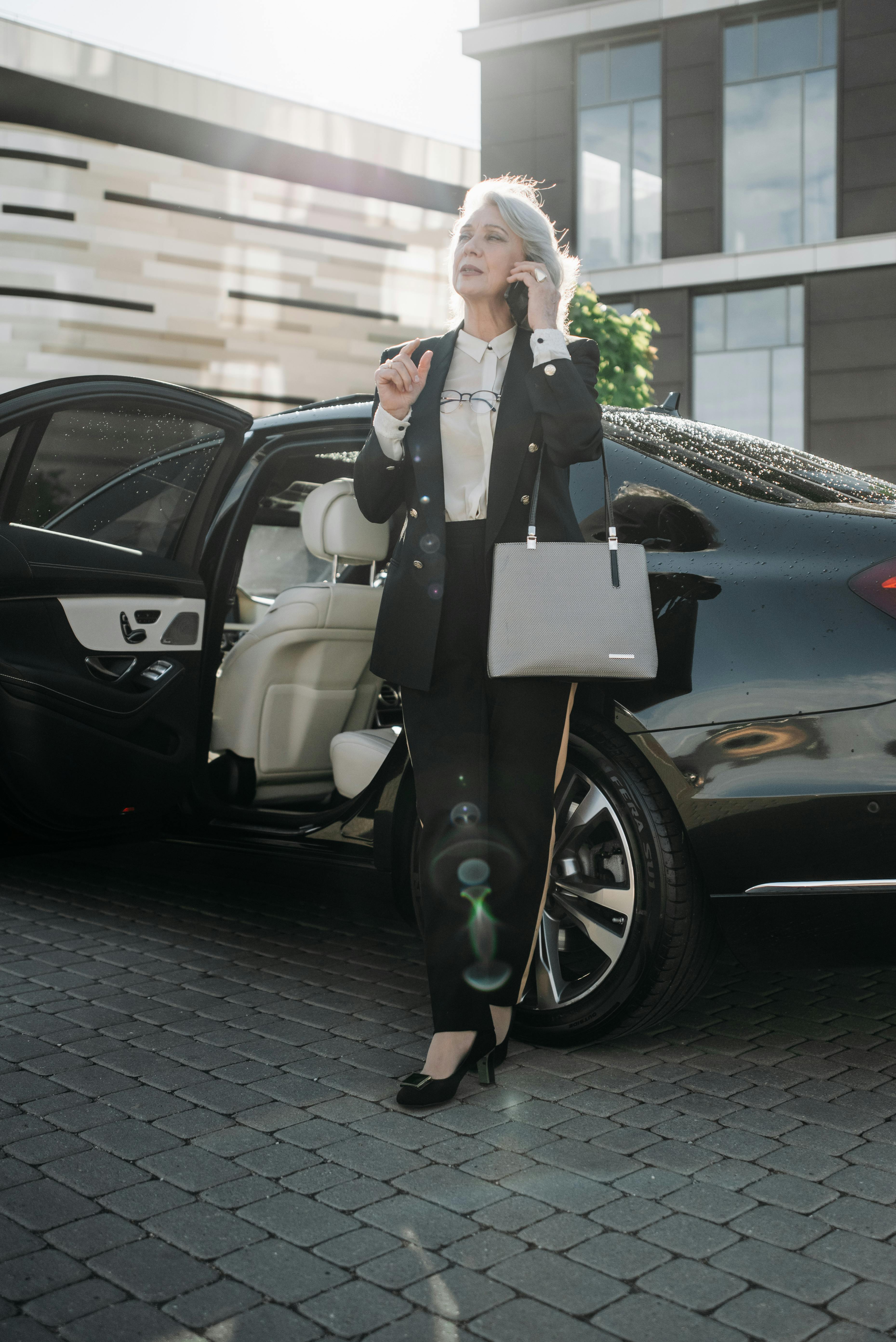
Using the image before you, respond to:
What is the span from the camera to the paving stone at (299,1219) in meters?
2.21

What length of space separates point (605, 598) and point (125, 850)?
3.15 metres

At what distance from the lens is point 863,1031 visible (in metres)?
3.29

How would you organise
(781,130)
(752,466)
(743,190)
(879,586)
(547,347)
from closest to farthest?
(879,586), (547,347), (752,466), (781,130), (743,190)

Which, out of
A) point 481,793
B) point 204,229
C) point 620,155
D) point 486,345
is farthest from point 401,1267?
point 204,229

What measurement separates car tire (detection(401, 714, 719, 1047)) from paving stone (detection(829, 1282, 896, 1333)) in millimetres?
990

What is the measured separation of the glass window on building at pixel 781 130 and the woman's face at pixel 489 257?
21842 mm

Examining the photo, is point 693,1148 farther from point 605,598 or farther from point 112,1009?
point 112,1009

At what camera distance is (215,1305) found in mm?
1987

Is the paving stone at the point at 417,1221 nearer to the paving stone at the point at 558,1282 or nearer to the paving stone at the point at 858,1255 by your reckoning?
the paving stone at the point at 558,1282

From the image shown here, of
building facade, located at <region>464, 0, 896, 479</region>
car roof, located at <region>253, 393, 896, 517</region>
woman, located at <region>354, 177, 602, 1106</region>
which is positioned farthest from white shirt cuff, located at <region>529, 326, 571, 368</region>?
building facade, located at <region>464, 0, 896, 479</region>

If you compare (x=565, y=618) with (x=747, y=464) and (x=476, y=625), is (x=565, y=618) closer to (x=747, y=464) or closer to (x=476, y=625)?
(x=476, y=625)

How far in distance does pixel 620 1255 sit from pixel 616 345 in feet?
53.6

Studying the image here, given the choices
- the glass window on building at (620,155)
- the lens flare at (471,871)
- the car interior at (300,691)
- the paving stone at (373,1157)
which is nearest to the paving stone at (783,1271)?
the paving stone at (373,1157)

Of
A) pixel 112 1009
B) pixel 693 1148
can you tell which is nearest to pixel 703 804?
pixel 693 1148
